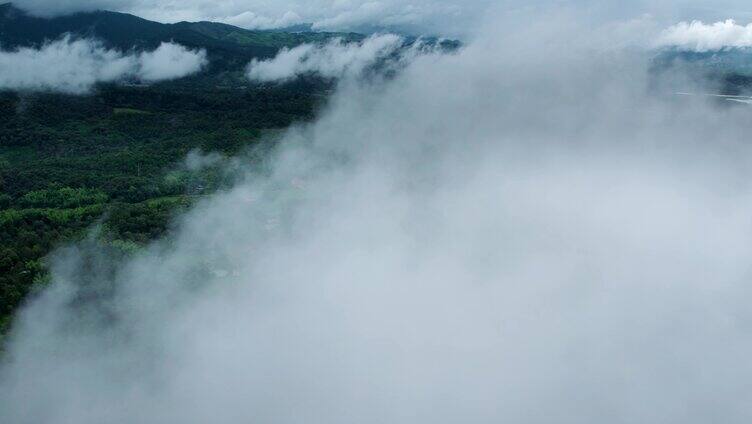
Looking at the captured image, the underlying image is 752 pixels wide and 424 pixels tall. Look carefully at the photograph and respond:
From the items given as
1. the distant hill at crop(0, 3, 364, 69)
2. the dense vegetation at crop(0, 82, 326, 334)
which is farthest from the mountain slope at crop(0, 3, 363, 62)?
the dense vegetation at crop(0, 82, 326, 334)

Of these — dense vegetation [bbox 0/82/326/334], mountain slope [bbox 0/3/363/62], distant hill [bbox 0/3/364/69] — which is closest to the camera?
dense vegetation [bbox 0/82/326/334]

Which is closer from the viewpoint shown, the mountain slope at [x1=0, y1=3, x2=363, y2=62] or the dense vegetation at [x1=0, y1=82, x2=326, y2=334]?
the dense vegetation at [x1=0, y1=82, x2=326, y2=334]

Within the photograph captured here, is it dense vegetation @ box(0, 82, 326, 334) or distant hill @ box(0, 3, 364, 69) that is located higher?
distant hill @ box(0, 3, 364, 69)

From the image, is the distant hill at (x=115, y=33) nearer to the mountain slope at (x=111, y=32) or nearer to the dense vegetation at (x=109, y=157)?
the mountain slope at (x=111, y=32)

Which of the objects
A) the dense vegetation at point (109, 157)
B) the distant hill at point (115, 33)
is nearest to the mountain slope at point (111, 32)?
the distant hill at point (115, 33)

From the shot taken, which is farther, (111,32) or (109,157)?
(111,32)

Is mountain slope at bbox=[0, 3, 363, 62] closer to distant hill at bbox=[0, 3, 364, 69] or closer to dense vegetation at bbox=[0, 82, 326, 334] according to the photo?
distant hill at bbox=[0, 3, 364, 69]

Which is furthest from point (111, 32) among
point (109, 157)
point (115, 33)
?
point (109, 157)

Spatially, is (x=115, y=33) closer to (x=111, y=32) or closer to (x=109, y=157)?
(x=111, y=32)

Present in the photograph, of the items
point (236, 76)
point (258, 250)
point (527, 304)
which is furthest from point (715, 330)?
point (236, 76)
